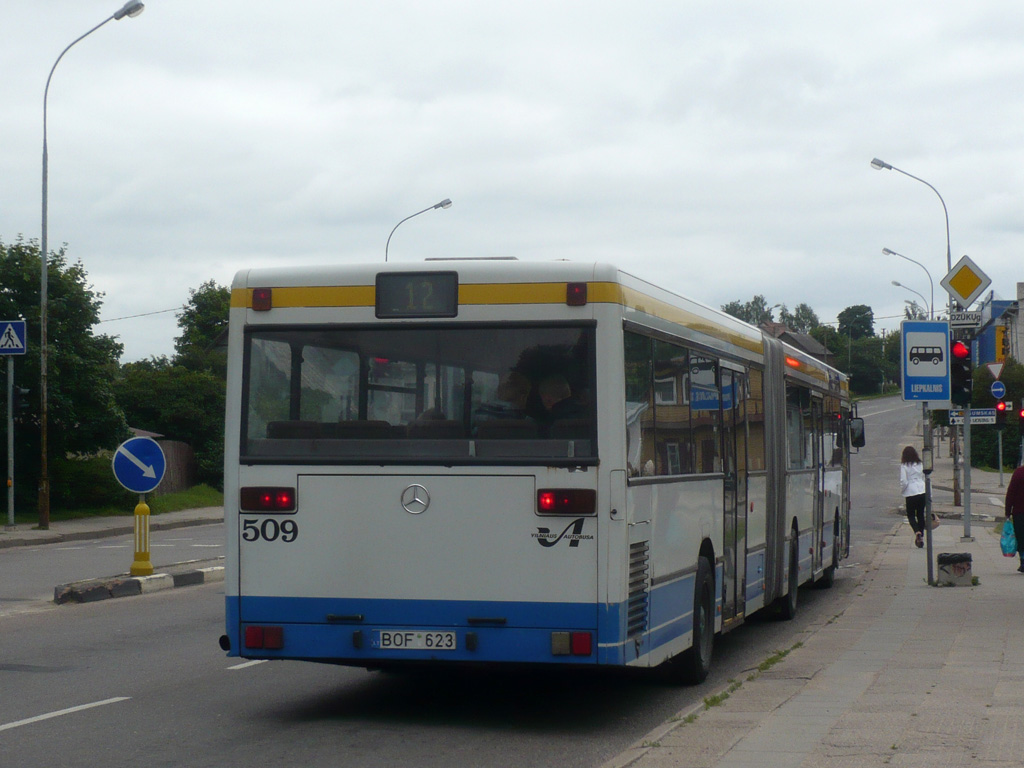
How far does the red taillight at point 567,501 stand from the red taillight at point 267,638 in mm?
1737

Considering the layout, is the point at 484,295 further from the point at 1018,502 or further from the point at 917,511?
the point at 917,511

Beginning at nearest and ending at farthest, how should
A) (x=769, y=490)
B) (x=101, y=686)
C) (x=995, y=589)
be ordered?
1. (x=101, y=686)
2. (x=769, y=490)
3. (x=995, y=589)

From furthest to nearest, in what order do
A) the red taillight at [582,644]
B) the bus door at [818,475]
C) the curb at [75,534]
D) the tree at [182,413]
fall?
the tree at [182,413], the curb at [75,534], the bus door at [818,475], the red taillight at [582,644]

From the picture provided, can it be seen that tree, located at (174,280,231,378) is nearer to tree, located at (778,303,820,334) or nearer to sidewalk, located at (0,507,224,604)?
sidewalk, located at (0,507,224,604)

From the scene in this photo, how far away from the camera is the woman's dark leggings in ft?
81.4

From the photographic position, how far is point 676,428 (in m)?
9.19

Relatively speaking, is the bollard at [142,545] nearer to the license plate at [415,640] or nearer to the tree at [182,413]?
the license plate at [415,640]

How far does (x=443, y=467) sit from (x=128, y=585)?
10193 mm

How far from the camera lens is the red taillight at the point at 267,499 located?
8078 millimetres

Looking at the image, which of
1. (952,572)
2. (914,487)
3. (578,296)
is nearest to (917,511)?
(914,487)

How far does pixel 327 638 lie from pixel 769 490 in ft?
A: 19.8

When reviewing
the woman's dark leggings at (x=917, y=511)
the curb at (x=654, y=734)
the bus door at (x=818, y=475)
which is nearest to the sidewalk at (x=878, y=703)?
the curb at (x=654, y=734)

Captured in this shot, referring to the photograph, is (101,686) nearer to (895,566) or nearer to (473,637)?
(473,637)

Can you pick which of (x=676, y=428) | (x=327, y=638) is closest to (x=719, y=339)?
(x=676, y=428)
